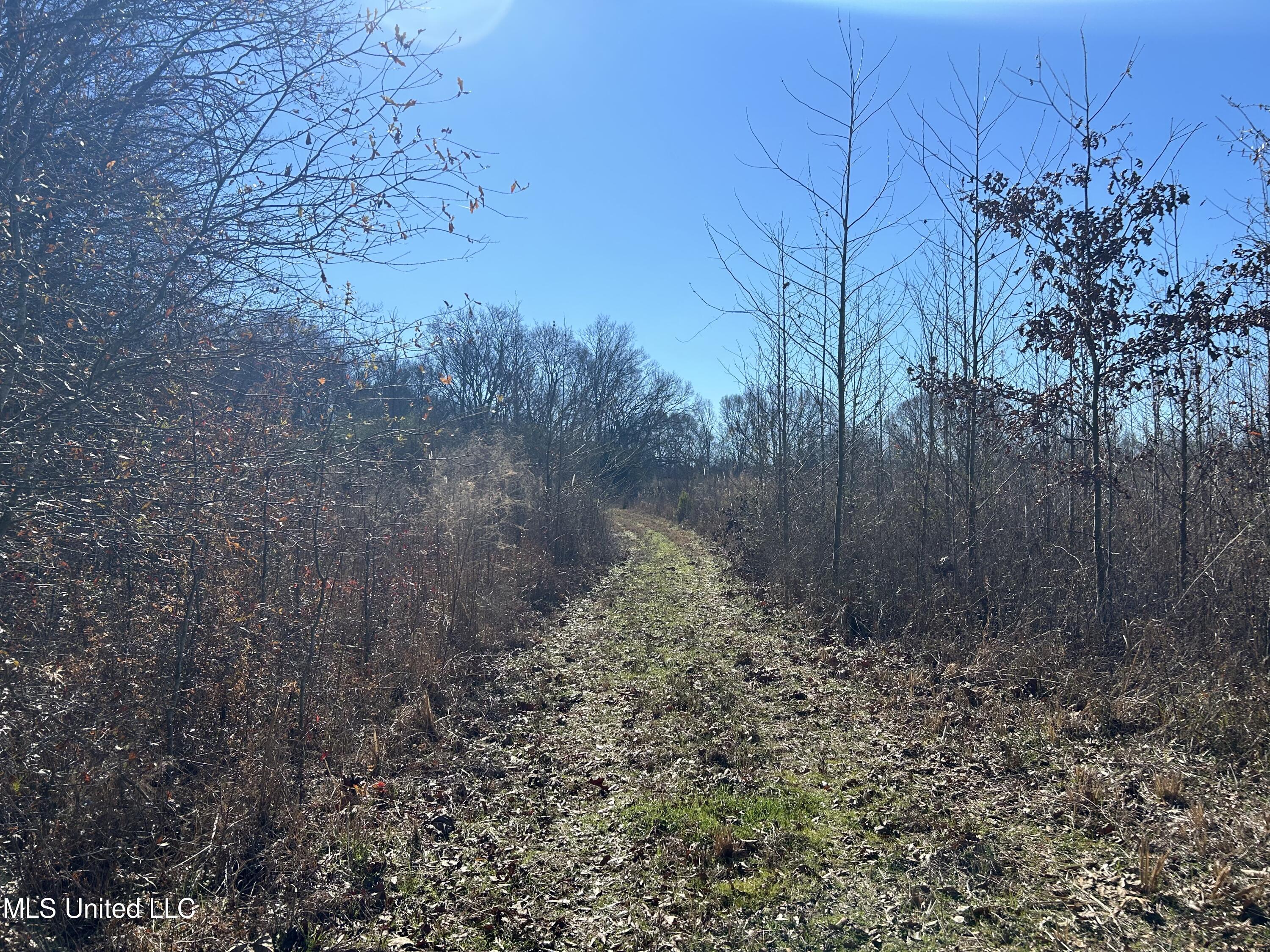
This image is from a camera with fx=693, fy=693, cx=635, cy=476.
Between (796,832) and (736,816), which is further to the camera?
(736,816)

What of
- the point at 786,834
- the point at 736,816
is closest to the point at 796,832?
the point at 786,834

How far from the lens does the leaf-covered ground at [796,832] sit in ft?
11.2

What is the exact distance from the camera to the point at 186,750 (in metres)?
4.74

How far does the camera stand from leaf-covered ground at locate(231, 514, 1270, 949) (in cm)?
343

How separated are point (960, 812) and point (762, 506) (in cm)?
1217

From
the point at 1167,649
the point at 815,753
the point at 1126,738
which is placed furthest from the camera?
the point at 1167,649

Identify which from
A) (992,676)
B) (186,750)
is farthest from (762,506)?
(186,750)

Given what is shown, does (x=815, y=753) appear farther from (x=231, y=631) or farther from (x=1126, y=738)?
(x=231, y=631)

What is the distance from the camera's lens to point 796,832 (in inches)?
170

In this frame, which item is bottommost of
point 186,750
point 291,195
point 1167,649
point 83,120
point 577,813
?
point 577,813

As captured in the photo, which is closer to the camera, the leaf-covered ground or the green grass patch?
the leaf-covered ground

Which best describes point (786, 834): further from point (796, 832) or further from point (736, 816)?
point (736, 816)

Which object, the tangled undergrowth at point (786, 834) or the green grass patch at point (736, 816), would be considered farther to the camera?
the green grass patch at point (736, 816)

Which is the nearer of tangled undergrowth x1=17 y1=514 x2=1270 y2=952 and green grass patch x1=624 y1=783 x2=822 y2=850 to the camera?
tangled undergrowth x1=17 y1=514 x2=1270 y2=952
